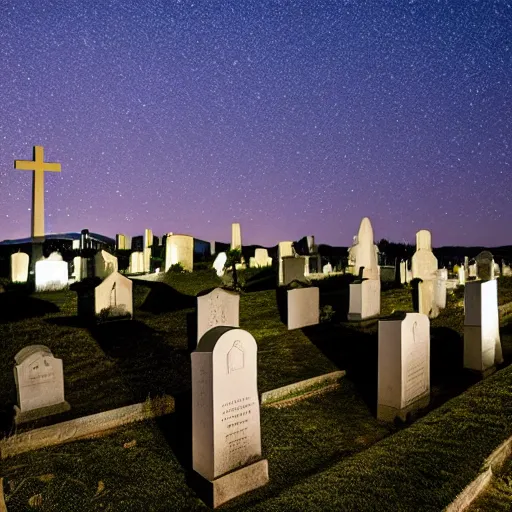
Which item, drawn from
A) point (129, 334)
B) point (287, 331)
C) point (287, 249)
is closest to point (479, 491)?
point (287, 331)

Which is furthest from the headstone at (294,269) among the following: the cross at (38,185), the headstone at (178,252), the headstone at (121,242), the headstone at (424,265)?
the headstone at (121,242)

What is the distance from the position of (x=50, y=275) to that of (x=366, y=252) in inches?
479

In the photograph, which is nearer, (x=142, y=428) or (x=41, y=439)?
(x=41, y=439)

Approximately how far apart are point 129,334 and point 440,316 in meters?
8.91

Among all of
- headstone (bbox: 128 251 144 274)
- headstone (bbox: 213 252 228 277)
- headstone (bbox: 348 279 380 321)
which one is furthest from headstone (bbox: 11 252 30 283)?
headstone (bbox: 348 279 380 321)

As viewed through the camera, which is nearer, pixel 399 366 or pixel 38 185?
pixel 399 366

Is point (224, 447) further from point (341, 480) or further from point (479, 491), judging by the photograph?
point (479, 491)

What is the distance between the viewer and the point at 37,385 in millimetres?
5859

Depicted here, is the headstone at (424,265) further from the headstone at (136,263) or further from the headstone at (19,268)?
the headstone at (136,263)

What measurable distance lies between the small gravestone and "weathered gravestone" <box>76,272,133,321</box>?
20.3ft

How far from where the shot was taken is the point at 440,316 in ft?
42.9

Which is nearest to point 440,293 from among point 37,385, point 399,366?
point 399,366

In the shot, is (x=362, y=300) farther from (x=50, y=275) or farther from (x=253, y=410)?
(x=50, y=275)

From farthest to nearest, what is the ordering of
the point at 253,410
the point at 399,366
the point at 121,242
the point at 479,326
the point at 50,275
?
1. the point at 121,242
2. the point at 50,275
3. the point at 479,326
4. the point at 399,366
5. the point at 253,410
